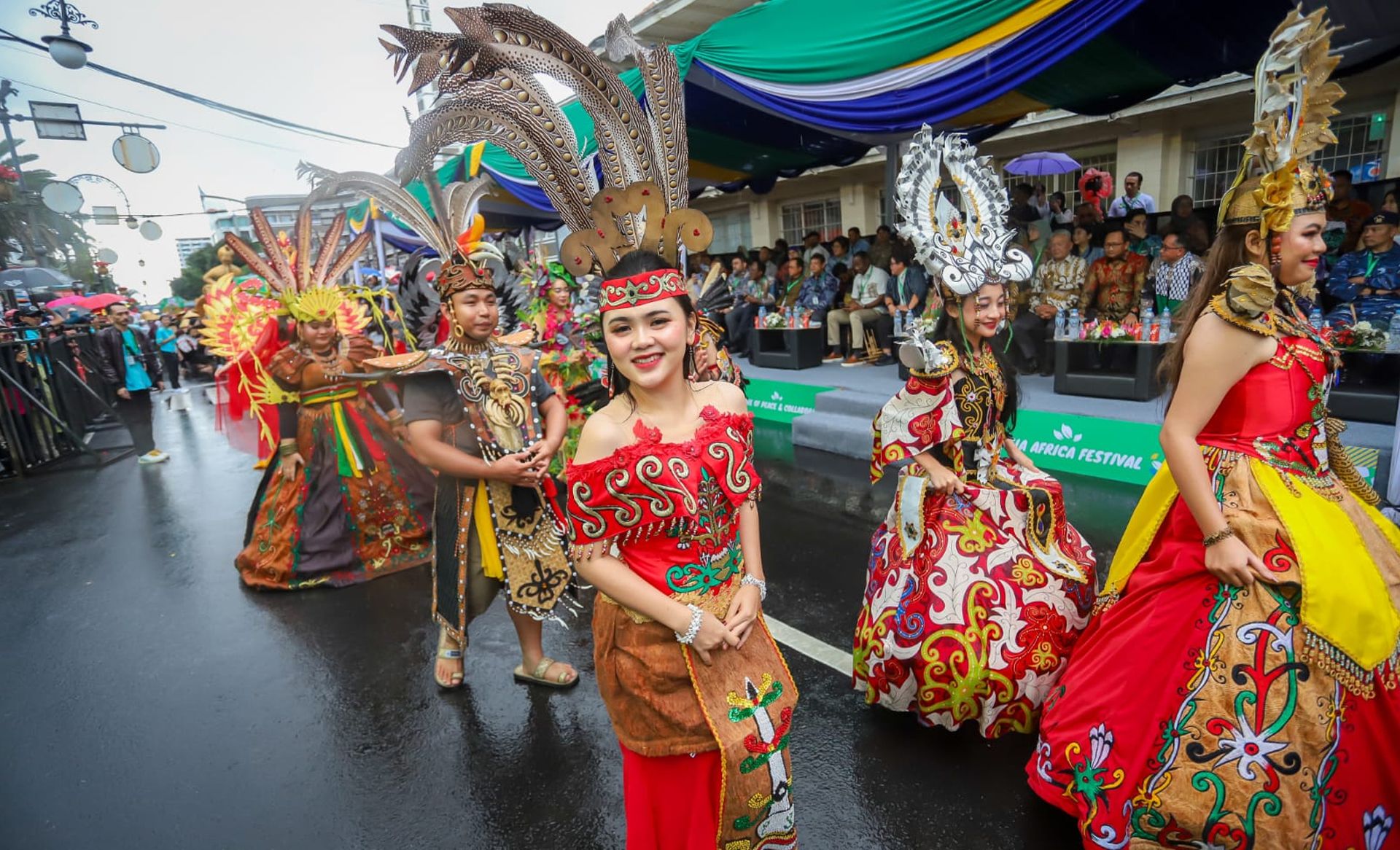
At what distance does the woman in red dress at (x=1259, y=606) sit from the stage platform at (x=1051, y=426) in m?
1.94

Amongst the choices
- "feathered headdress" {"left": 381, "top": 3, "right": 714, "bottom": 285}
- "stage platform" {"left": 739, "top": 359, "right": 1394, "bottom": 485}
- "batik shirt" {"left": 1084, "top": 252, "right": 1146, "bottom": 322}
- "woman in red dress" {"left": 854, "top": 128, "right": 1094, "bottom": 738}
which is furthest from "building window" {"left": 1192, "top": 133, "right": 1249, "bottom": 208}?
"feathered headdress" {"left": 381, "top": 3, "right": 714, "bottom": 285}

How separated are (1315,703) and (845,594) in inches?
93.5

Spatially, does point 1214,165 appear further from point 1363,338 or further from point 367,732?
point 367,732

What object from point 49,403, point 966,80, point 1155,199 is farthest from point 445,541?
point 1155,199

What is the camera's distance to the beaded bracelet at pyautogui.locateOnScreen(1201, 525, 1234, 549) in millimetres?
1898

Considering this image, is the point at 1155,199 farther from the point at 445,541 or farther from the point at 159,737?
the point at 159,737

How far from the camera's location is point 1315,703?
1793 mm

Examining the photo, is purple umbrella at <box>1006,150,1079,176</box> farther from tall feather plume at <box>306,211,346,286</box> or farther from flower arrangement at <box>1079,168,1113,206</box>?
tall feather plume at <box>306,211,346,286</box>

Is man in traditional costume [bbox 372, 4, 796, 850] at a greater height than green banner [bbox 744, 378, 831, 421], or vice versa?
man in traditional costume [bbox 372, 4, 796, 850]

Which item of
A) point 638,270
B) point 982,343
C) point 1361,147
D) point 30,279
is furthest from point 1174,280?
point 30,279

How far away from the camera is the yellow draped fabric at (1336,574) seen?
1807 mm

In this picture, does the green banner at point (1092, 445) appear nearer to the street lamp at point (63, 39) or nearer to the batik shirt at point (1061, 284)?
the batik shirt at point (1061, 284)

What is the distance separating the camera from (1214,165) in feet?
36.8

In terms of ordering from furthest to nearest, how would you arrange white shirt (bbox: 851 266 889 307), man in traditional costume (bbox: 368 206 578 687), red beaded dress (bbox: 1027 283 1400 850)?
white shirt (bbox: 851 266 889 307) → man in traditional costume (bbox: 368 206 578 687) → red beaded dress (bbox: 1027 283 1400 850)
